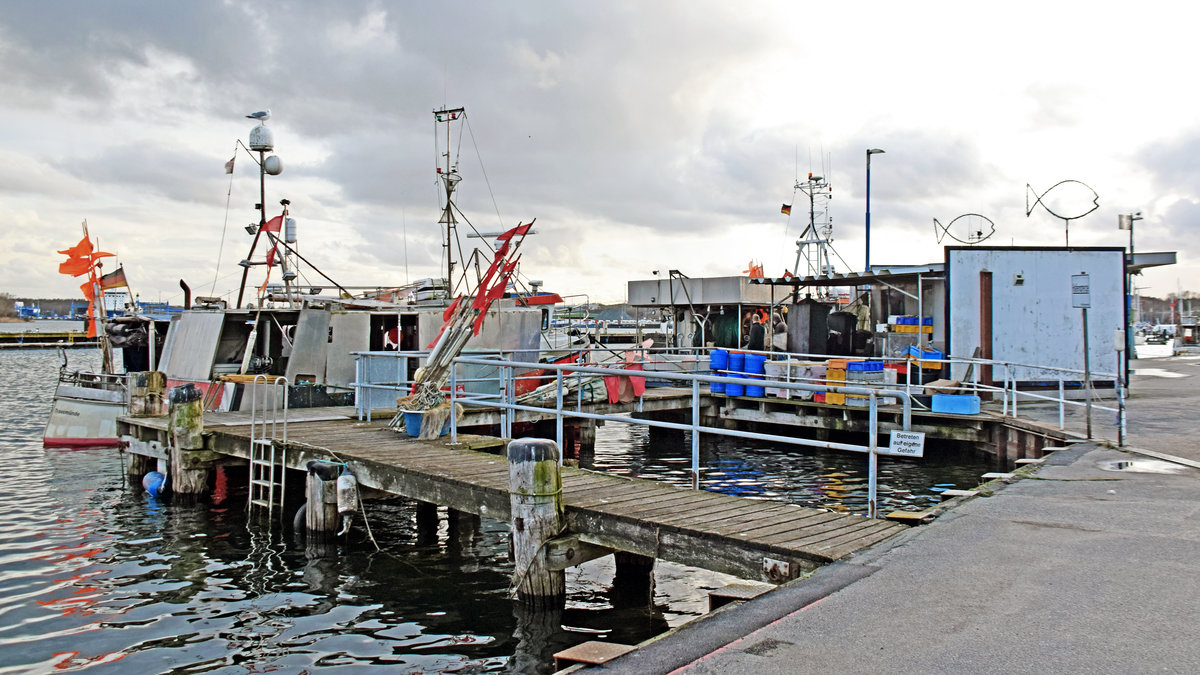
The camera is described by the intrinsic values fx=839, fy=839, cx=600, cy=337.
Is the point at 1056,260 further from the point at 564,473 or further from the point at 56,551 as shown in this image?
the point at 56,551

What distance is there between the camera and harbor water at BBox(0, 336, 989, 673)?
25.0 feet

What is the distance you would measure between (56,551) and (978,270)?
18538 mm

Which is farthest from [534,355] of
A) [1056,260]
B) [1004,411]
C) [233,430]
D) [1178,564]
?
[1178,564]

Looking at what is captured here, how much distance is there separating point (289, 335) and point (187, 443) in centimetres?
583

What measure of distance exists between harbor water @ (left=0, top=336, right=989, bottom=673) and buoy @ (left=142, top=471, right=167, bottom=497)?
189 millimetres

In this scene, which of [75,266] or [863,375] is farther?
[75,266]

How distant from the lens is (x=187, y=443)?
14.1m

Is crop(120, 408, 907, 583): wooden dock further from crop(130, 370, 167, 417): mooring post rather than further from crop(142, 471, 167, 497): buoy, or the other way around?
crop(130, 370, 167, 417): mooring post

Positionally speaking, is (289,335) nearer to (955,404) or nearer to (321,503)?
(321,503)

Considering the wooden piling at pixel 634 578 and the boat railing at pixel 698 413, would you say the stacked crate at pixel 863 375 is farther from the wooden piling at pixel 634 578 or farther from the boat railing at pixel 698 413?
the wooden piling at pixel 634 578

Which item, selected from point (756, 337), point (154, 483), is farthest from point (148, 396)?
point (756, 337)

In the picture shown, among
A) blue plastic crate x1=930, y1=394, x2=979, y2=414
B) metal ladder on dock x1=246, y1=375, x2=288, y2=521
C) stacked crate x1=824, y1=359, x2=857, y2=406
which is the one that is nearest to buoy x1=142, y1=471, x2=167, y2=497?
metal ladder on dock x1=246, y1=375, x2=288, y2=521

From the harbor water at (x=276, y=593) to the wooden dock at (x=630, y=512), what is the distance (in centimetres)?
98

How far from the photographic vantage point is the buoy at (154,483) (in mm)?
14719
